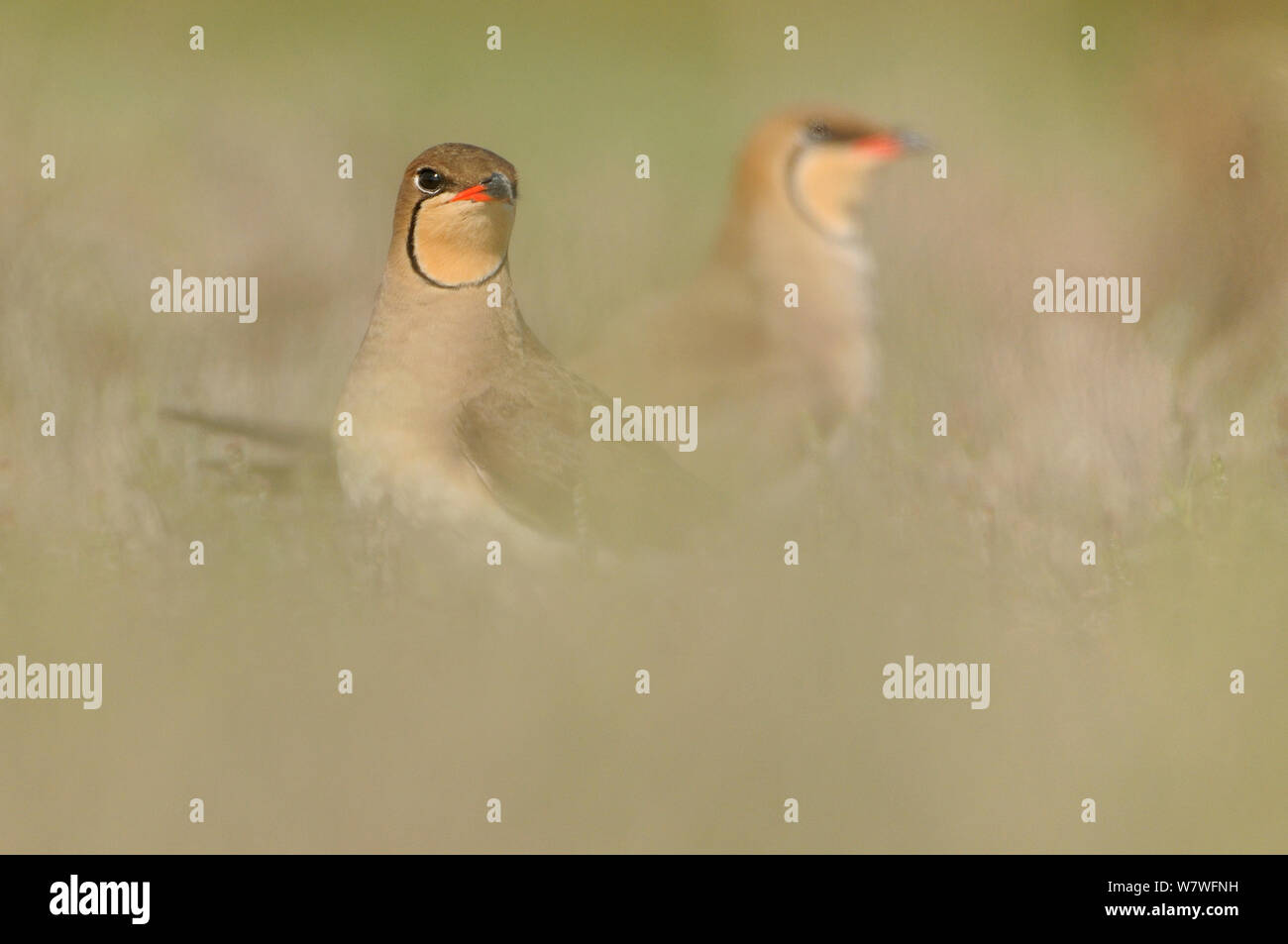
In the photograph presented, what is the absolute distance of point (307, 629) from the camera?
3541 mm

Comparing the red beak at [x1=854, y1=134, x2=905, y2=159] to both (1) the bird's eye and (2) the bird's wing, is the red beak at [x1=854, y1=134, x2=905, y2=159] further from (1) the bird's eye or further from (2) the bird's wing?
(1) the bird's eye

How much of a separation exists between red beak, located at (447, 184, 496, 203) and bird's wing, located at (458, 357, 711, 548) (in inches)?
18.2

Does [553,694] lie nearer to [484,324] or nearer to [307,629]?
[307,629]

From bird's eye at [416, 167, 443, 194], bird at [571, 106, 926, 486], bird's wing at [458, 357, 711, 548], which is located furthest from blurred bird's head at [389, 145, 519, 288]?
bird at [571, 106, 926, 486]

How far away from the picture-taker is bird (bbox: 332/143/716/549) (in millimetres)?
3990

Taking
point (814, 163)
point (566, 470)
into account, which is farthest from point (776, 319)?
point (566, 470)

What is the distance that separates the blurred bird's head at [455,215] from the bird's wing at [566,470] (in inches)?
12.1

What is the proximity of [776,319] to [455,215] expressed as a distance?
1.06 meters

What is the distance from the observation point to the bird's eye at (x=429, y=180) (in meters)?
4.05

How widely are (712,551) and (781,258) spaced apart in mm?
1363

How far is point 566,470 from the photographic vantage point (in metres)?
4.10

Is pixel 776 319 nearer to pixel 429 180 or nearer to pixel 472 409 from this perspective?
pixel 472 409

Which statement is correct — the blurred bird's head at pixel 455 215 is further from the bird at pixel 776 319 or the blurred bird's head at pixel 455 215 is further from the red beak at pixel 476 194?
the bird at pixel 776 319

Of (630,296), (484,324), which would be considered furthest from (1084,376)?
(484,324)
